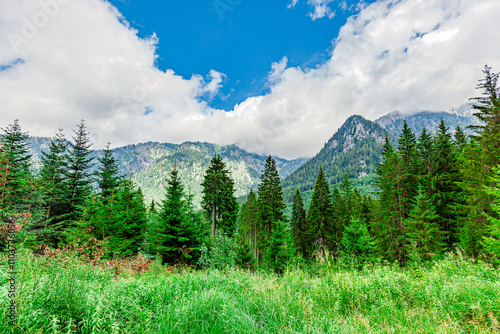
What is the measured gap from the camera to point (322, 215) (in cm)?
3275

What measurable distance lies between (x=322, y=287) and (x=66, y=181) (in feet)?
90.6

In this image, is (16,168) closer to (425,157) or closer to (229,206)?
(229,206)

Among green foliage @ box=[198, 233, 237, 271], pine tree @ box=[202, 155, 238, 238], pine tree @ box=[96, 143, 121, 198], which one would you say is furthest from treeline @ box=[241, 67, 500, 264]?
pine tree @ box=[96, 143, 121, 198]

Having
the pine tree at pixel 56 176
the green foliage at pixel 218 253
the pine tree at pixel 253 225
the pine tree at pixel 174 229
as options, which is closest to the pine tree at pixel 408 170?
the green foliage at pixel 218 253

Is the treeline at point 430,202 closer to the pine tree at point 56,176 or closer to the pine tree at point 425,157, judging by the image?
the pine tree at point 425,157

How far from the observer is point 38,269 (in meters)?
4.00

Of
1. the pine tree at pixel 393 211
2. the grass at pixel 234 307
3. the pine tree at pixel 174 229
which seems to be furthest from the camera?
the pine tree at pixel 393 211

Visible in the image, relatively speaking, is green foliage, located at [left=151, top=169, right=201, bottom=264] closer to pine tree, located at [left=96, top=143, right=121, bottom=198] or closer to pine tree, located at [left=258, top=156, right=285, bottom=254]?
pine tree, located at [left=96, top=143, right=121, bottom=198]

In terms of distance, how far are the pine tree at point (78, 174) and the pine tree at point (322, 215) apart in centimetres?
3065

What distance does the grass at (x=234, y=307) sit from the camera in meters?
2.87

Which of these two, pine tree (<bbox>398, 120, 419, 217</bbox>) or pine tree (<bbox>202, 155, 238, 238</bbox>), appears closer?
pine tree (<bbox>398, 120, 419, 217</bbox>)

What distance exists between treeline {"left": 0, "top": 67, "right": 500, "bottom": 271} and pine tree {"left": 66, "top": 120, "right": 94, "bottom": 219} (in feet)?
0.30

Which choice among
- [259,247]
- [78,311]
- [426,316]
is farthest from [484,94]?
[259,247]

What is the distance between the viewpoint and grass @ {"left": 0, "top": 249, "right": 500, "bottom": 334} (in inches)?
113
